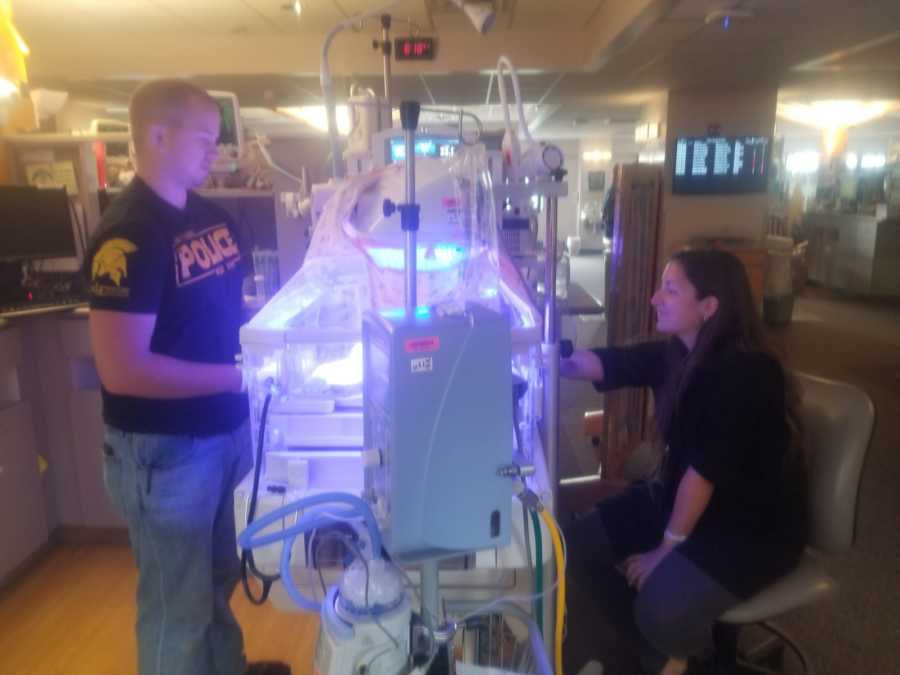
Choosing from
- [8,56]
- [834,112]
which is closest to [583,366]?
[8,56]

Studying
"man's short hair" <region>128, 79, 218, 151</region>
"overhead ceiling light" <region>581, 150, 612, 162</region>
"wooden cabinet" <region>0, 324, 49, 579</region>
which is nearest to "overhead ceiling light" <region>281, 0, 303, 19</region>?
"wooden cabinet" <region>0, 324, 49, 579</region>

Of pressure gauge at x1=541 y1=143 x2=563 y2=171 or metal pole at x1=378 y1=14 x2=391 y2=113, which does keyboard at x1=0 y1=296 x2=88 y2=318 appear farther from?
pressure gauge at x1=541 y1=143 x2=563 y2=171

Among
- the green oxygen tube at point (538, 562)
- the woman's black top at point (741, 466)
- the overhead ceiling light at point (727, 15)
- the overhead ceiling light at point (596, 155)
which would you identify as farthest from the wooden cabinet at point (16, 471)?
the overhead ceiling light at point (596, 155)

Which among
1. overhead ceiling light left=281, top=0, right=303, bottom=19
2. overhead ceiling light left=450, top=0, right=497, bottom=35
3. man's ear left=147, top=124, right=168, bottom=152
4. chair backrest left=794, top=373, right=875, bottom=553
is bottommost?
chair backrest left=794, top=373, right=875, bottom=553

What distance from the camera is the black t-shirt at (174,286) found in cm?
126

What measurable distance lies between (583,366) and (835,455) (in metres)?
0.59

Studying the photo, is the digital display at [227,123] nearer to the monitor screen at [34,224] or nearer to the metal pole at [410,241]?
the monitor screen at [34,224]

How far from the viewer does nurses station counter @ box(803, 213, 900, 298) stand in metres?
7.28

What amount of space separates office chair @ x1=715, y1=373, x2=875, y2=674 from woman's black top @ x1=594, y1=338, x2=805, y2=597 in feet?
0.13

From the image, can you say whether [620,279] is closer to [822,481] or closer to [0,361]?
[822,481]

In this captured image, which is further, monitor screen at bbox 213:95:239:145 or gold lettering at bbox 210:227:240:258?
monitor screen at bbox 213:95:239:145

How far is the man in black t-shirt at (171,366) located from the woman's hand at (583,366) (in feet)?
2.61

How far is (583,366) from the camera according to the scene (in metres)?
1.77

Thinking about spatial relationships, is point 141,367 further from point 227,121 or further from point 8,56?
point 8,56
